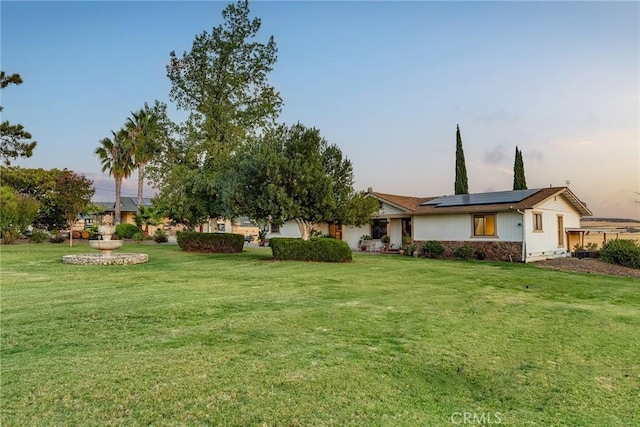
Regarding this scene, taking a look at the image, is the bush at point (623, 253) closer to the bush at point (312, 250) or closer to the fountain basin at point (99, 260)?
the bush at point (312, 250)

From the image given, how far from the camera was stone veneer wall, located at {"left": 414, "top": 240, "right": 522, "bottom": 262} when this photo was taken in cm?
1798

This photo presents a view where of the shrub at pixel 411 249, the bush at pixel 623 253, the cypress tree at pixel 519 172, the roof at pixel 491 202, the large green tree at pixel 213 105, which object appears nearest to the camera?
the bush at pixel 623 253

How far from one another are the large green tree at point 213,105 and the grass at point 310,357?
13188 millimetres

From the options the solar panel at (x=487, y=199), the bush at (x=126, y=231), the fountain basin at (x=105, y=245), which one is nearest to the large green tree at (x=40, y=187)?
the bush at (x=126, y=231)

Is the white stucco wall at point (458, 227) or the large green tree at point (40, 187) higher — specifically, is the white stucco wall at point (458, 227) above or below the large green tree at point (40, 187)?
below

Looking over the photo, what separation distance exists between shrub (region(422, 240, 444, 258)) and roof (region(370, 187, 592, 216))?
65.5 inches

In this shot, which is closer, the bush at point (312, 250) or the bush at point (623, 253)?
the bush at point (312, 250)

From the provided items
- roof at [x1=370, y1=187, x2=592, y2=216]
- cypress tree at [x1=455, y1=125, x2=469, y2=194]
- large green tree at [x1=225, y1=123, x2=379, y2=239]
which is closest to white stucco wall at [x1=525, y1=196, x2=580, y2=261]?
roof at [x1=370, y1=187, x2=592, y2=216]

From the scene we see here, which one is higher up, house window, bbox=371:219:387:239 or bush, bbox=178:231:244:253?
house window, bbox=371:219:387:239

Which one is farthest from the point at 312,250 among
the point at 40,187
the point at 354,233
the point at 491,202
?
the point at 40,187

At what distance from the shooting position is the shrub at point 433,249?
19766 mm

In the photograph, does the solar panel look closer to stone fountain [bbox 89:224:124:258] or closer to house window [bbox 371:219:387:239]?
house window [bbox 371:219:387:239]

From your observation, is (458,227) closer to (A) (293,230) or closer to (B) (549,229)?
(B) (549,229)

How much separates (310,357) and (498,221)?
677 inches
